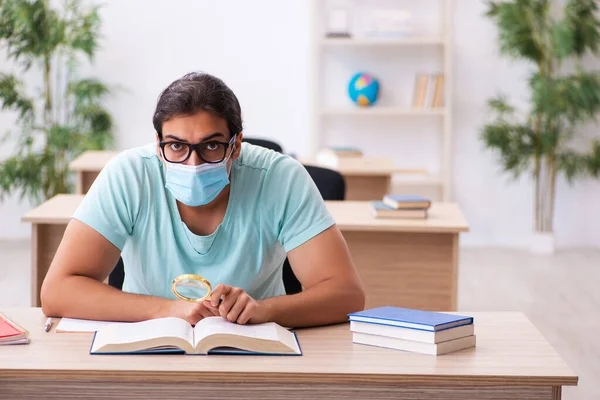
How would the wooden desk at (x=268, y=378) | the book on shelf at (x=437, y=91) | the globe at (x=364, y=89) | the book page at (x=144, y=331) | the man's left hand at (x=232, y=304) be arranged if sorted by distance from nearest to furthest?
the wooden desk at (x=268, y=378) < the book page at (x=144, y=331) < the man's left hand at (x=232, y=304) < the book on shelf at (x=437, y=91) < the globe at (x=364, y=89)

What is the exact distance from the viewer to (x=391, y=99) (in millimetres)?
6824

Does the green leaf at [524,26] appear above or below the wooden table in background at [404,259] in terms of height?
above

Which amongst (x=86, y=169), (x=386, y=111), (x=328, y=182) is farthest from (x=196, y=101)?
(x=386, y=111)

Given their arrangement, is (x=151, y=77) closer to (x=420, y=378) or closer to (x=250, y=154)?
(x=250, y=154)

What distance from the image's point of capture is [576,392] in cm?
354

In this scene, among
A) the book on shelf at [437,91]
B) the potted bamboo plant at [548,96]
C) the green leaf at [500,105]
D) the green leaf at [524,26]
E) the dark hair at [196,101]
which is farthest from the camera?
the book on shelf at [437,91]

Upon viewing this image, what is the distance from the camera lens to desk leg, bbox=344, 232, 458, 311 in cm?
352

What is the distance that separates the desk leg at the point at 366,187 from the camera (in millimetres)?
5207

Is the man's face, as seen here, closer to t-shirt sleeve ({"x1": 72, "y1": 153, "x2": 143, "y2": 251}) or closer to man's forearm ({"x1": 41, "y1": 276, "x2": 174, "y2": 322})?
t-shirt sleeve ({"x1": 72, "y1": 153, "x2": 143, "y2": 251})

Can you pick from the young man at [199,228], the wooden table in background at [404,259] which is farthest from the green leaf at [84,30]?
the young man at [199,228]

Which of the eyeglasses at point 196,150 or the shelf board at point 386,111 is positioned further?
the shelf board at point 386,111

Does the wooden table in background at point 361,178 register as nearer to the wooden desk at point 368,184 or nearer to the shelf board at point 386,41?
the wooden desk at point 368,184

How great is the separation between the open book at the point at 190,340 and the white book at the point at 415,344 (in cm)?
14

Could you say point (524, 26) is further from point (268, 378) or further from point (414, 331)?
point (268, 378)
